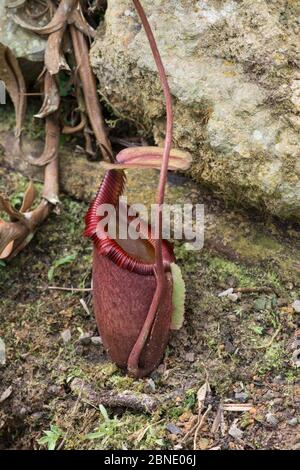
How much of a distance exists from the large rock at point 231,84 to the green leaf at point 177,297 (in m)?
0.34

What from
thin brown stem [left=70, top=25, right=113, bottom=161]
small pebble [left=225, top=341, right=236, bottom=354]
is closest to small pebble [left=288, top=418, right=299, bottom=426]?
small pebble [left=225, top=341, right=236, bottom=354]

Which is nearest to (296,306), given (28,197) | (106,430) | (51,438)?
(106,430)

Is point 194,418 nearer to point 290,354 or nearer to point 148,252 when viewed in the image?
point 290,354

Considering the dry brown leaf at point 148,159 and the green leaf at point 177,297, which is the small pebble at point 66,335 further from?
the dry brown leaf at point 148,159

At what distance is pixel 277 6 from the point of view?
2.02m

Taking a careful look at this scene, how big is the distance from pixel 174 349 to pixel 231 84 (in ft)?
2.74

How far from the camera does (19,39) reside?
242cm

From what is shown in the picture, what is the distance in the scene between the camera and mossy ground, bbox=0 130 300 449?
1853mm

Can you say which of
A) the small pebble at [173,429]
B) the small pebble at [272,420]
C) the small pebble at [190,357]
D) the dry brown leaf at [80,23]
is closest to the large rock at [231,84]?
the dry brown leaf at [80,23]

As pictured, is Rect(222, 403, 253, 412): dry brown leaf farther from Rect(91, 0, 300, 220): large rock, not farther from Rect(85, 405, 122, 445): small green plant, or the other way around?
Rect(91, 0, 300, 220): large rock

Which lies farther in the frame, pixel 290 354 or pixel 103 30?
pixel 103 30

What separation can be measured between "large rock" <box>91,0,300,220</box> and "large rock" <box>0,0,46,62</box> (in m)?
0.35
